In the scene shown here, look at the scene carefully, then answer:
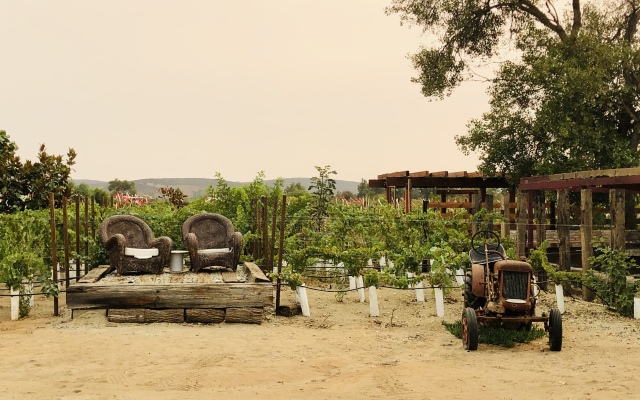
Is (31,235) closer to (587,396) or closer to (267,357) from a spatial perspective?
(267,357)

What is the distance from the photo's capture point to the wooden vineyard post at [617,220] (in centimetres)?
1181

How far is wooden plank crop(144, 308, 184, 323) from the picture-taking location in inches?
409

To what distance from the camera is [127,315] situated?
1037cm

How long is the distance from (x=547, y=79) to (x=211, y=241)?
9281 millimetres

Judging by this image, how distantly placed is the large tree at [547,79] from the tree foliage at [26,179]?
9.82m

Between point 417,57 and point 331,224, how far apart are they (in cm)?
883

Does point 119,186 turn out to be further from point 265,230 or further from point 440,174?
point 265,230

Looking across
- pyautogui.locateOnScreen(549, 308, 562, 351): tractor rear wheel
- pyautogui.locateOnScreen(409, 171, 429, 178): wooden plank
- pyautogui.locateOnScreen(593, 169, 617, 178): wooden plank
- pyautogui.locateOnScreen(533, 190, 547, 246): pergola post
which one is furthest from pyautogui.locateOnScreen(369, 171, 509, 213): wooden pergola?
pyautogui.locateOnScreen(549, 308, 562, 351): tractor rear wheel

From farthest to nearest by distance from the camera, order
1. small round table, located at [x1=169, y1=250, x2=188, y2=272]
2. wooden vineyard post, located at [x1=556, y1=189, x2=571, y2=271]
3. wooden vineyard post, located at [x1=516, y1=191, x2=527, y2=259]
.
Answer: wooden vineyard post, located at [x1=516, y1=191, x2=527, y2=259], wooden vineyard post, located at [x1=556, y1=189, x2=571, y2=271], small round table, located at [x1=169, y1=250, x2=188, y2=272]

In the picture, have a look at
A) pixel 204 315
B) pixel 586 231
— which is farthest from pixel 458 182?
pixel 204 315

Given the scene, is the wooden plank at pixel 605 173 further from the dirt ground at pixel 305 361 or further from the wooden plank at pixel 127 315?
the wooden plank at pixel 127 315

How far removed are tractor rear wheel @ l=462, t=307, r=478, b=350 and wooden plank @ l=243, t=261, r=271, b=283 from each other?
322cm

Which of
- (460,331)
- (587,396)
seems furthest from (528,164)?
(587,396)

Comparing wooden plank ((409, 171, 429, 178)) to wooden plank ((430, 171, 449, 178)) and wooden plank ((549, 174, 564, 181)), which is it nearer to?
wooden plank ((430, 171, 449, 178))
